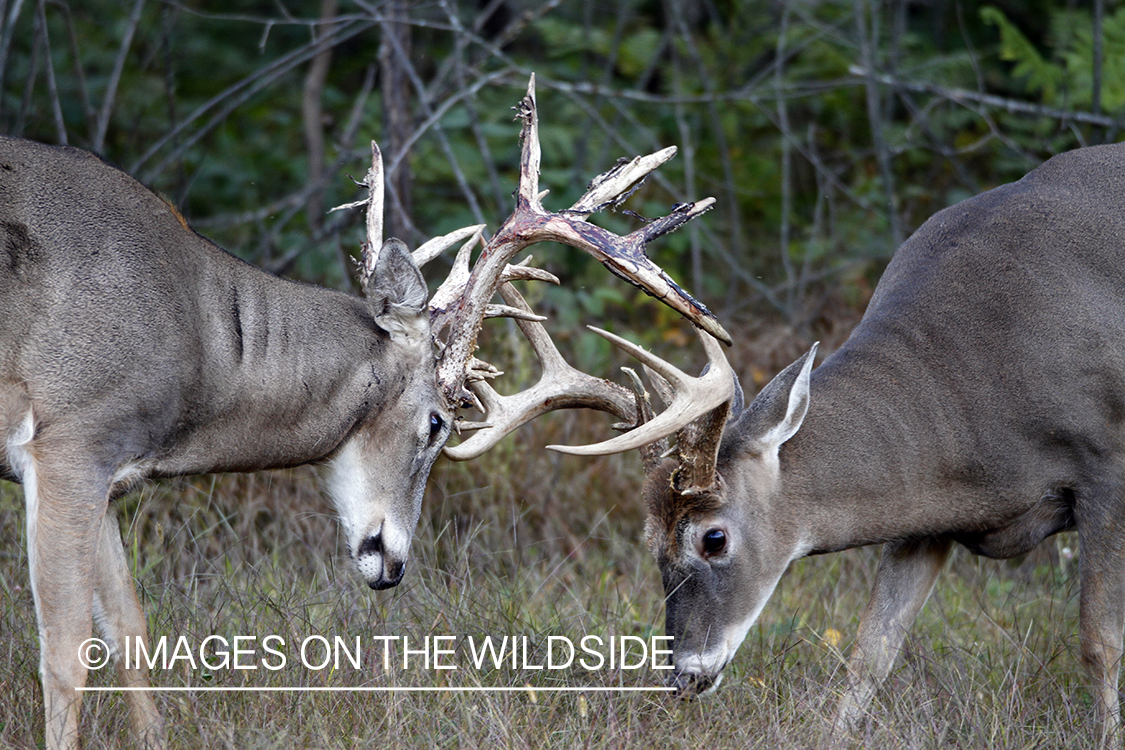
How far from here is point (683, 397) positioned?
4207 mm

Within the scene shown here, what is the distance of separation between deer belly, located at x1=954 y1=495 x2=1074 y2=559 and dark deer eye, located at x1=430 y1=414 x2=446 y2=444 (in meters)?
1.94

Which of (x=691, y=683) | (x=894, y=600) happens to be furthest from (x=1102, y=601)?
(x=691, y=683)

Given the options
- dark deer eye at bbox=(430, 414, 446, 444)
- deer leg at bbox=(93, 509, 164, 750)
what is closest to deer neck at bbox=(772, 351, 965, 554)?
dark deer eye at bbox=(430, 414, 446, 444)

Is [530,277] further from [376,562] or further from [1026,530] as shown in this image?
[1026,530]

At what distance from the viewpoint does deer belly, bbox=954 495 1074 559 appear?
4.59 meters

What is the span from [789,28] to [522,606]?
19.8 feet

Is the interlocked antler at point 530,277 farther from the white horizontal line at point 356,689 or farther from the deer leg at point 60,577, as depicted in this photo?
the deer leg at point 60,577

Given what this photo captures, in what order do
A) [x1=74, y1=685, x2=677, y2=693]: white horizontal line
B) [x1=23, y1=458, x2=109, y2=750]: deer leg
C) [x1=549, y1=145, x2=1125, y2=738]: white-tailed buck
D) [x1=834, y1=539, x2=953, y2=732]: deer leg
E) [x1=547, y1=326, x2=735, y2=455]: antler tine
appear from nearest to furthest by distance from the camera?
[x1=23, y1=458, x2=109, y2=750]: deer leg, [x1=74, y1=685, x2=677, y2=693]: white horizontal line, [x1=547, y1=326, x2=735, y2=455]: antler tine, [x1=549, y1=145, x2=1125, y2=738]: white-tailed buck, [x1=834, y1=539, x2=953, y2=732]: deer leg

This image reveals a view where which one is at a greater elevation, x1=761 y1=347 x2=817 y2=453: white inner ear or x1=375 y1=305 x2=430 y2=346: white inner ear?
x1=375 y1=305 x2=430 y2=346: white inner ear

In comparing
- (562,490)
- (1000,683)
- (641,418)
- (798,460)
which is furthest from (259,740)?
(562,490)

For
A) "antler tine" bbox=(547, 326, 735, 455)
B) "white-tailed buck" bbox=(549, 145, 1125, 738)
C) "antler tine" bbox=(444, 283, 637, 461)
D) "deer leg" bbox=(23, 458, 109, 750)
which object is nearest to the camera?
"deer leg" bbox=(23, 458, 109, 750)

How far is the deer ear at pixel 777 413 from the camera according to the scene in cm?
430

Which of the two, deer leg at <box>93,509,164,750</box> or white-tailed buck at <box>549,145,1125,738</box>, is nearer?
deer leg at <box>93,509,164,750</box>

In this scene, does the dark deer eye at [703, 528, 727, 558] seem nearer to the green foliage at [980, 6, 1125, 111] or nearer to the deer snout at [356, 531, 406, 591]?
the deer snout at [356, 531, 406, 591]
